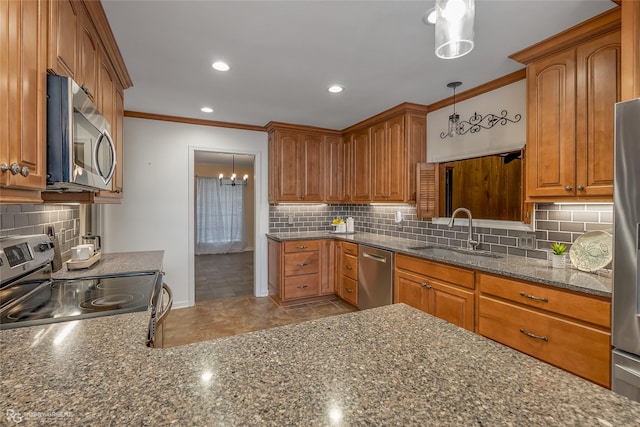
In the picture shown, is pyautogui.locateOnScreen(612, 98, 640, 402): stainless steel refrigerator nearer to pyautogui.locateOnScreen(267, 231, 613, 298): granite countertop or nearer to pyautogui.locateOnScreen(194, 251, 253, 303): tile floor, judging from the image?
pyautogui.locateOnScreen(267, 231, 613, 298): granite countertop

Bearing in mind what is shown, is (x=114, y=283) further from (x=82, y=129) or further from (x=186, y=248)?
(x=186, y=248)

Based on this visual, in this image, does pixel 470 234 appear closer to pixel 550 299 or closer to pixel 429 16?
pixel 550 299

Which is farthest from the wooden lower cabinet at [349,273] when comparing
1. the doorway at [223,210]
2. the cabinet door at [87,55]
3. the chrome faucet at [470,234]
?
the doorway at [223,210]

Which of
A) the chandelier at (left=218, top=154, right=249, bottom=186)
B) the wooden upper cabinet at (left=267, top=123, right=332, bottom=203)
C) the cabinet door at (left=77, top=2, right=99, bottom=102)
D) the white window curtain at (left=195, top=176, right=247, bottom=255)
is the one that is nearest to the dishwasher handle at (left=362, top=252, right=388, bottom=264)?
the wooden upper cabinet at (left=267, top=123, right=332, bottom=203)

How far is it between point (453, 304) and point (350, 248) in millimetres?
1592

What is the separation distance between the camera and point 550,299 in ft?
6.11

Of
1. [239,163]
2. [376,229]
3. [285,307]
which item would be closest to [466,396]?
[285,307]

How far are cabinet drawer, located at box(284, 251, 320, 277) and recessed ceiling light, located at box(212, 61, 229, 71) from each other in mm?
2285

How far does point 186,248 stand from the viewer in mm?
3988

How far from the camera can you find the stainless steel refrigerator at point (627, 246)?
144 centimetres

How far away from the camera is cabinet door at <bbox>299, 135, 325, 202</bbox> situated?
4.36 metres

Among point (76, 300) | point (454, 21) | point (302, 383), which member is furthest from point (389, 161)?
point (302, 383)

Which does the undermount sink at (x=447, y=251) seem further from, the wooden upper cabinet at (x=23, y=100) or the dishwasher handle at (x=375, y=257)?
the wooden upper cabinet at (x=23, y=100)

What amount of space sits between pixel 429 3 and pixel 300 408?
1.98 metres
